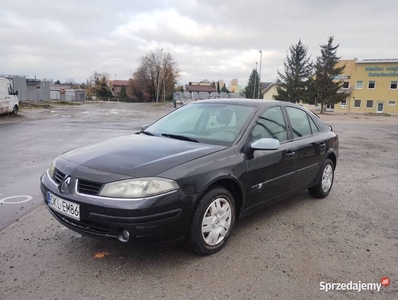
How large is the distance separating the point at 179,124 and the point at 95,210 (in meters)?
1.91

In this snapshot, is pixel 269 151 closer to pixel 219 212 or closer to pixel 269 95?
pixel 219 212

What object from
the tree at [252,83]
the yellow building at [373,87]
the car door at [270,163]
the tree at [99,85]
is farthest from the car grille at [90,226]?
the tree at [99,85]

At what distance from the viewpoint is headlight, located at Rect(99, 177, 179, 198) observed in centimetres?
286

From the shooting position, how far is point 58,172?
11.0ft

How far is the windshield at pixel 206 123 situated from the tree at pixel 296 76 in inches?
1880

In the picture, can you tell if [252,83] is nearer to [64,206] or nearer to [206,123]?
[206,123]

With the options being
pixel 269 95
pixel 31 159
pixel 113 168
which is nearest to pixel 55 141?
pixel 31 159

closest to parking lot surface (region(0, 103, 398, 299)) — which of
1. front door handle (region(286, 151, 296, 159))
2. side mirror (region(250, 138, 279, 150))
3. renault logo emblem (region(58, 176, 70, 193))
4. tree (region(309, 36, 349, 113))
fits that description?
renault logo emblem (region(58, 176, 70, 193))

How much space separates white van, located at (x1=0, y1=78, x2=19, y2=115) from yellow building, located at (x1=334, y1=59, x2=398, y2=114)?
48607mm

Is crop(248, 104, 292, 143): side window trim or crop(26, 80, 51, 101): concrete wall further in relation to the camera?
crop(26, 80, 51, 101): concrete wall

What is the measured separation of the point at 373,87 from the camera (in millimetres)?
56844

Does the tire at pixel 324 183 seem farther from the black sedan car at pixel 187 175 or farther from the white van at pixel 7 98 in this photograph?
the white van at pixel 7 98

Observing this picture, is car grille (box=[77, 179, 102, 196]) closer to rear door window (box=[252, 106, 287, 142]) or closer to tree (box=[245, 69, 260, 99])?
rear door window (box=[252, 106, 287, 142])

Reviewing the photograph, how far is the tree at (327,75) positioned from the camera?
47.2 meters
